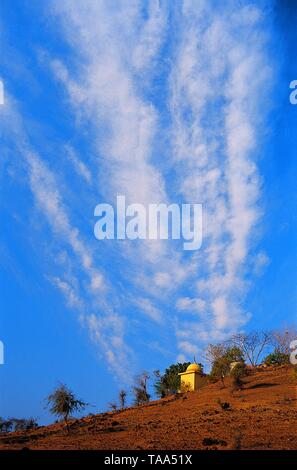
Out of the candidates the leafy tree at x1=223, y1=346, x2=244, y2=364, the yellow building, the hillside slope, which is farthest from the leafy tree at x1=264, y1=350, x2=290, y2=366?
the hillside slope

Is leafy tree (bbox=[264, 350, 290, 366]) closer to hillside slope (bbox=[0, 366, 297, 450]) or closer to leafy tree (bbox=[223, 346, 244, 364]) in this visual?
leafy tree (bbox=[223, 346, 244, 364])

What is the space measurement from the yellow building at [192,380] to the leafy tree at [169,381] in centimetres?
635

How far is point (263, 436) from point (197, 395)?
27409mm

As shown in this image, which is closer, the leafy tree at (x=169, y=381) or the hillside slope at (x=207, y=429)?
the hillside slope at (x=207, y=429)

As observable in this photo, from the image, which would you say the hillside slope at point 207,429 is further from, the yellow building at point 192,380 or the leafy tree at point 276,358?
the leafy tree at point 276,358

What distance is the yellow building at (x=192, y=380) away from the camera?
190ft

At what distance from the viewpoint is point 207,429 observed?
26625mm

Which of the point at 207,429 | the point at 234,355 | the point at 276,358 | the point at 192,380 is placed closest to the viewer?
the point at 207,429

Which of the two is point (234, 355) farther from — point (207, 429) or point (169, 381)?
point (207, 429)

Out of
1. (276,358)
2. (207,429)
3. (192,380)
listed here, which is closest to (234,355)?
(192,380)

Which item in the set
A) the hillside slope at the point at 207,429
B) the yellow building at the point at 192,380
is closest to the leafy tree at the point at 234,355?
the yellow building at the point at 192,380

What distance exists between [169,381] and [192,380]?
456 inches
